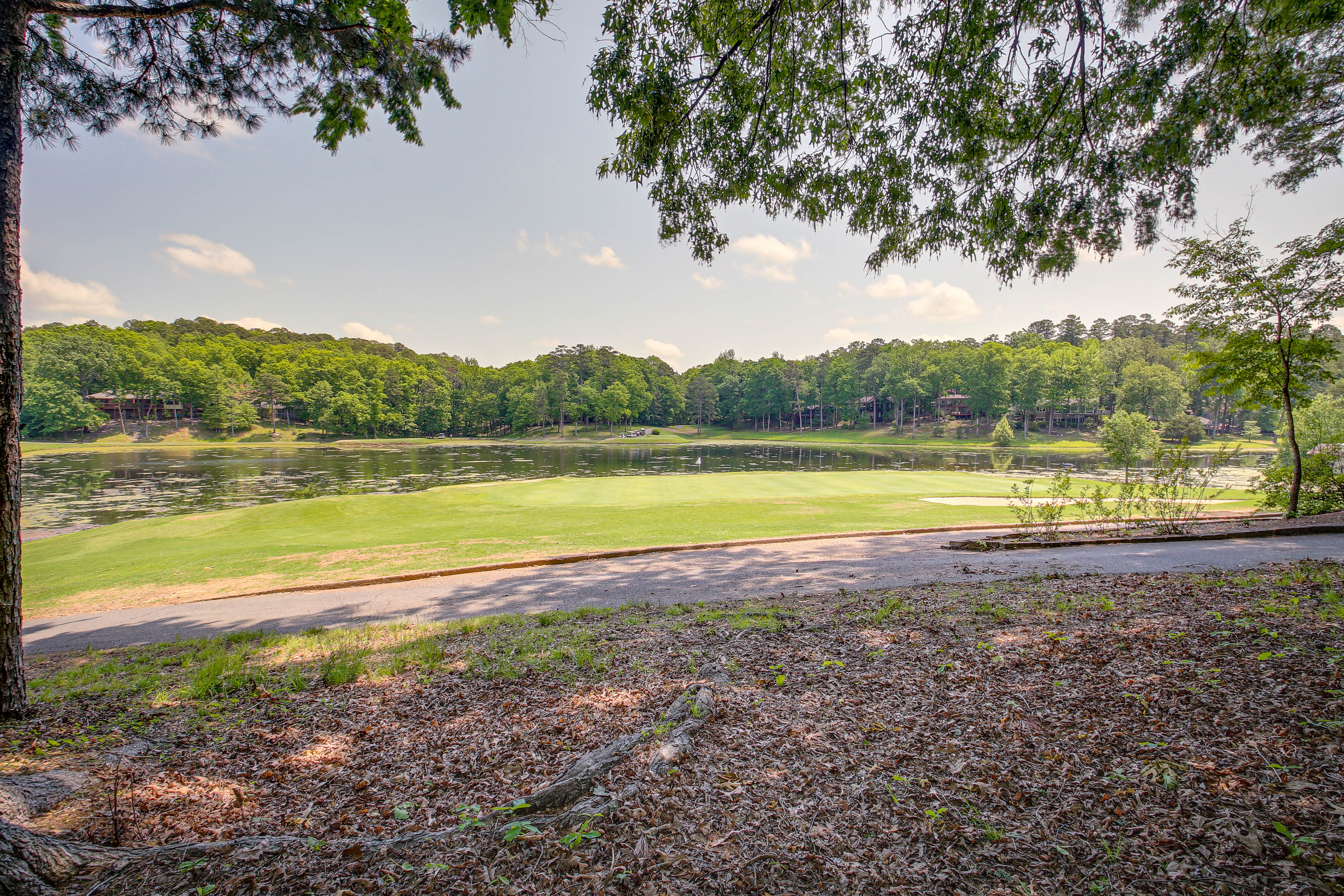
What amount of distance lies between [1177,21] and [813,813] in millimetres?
7623

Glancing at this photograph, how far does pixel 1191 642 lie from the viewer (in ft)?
13.0

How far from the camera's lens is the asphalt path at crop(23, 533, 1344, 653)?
23.0 feet

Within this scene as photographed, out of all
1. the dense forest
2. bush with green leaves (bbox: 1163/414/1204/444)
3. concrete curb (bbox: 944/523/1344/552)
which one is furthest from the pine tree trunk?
bush with green leaves (bbox: 1163/414/1204/444)

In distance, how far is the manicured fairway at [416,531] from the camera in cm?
981

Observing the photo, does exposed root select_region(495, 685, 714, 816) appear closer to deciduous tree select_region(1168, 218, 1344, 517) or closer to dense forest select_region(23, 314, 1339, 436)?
deciduous tree select_region(1168, 218, 1344, 517)

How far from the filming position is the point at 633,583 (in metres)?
8.21

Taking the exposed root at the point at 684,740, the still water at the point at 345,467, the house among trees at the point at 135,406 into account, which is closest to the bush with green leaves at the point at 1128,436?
the still water at the point at 345,467

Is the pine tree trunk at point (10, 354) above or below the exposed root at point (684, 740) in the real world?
above

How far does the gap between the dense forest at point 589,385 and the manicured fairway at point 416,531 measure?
6057 cm

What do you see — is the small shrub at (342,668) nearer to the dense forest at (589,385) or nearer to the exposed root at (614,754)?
the exposed root at (614,754)

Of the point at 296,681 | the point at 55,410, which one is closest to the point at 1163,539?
the point at 296,681

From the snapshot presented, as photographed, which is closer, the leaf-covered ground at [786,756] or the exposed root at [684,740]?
the leaf-covered ground at [786,756]

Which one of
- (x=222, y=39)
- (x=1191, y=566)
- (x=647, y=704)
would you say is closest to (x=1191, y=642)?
(x=647, y=704)

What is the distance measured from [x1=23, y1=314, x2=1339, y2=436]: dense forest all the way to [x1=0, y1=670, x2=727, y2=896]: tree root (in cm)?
7401
